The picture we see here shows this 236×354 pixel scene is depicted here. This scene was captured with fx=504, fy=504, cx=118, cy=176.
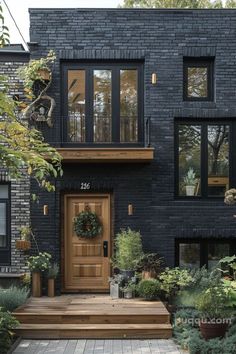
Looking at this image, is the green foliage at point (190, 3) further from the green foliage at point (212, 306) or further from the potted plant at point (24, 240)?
the green foliage at point (212, 306)

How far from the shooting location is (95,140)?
11.3 metres

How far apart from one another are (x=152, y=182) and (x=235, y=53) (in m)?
3.46

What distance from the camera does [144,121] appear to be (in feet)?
37.4

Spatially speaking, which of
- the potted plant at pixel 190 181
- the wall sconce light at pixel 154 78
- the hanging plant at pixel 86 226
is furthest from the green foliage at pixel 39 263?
the wall sconce light at pixel 154 78

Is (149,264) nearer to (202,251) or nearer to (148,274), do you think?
(148,274)

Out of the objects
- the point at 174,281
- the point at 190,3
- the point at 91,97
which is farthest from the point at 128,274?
the point at 190,3

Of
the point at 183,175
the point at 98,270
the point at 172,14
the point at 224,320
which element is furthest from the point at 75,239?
the point at 172,14

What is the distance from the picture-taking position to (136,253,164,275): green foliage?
10695 mm

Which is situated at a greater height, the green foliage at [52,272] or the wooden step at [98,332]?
the green foliage at [52,272]

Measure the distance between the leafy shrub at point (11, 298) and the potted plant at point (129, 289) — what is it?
2030mm

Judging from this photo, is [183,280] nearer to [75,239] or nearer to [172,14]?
[75,239]

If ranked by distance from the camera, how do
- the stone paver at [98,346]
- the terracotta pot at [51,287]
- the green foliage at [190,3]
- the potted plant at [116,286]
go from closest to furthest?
the stone paver at [98,346]
the potted plant at [116,286]
the terracotta pot at [51,287]
the green foliage at [190,3]

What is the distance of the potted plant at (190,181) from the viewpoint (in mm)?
11367

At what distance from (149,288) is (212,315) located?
2384mm
